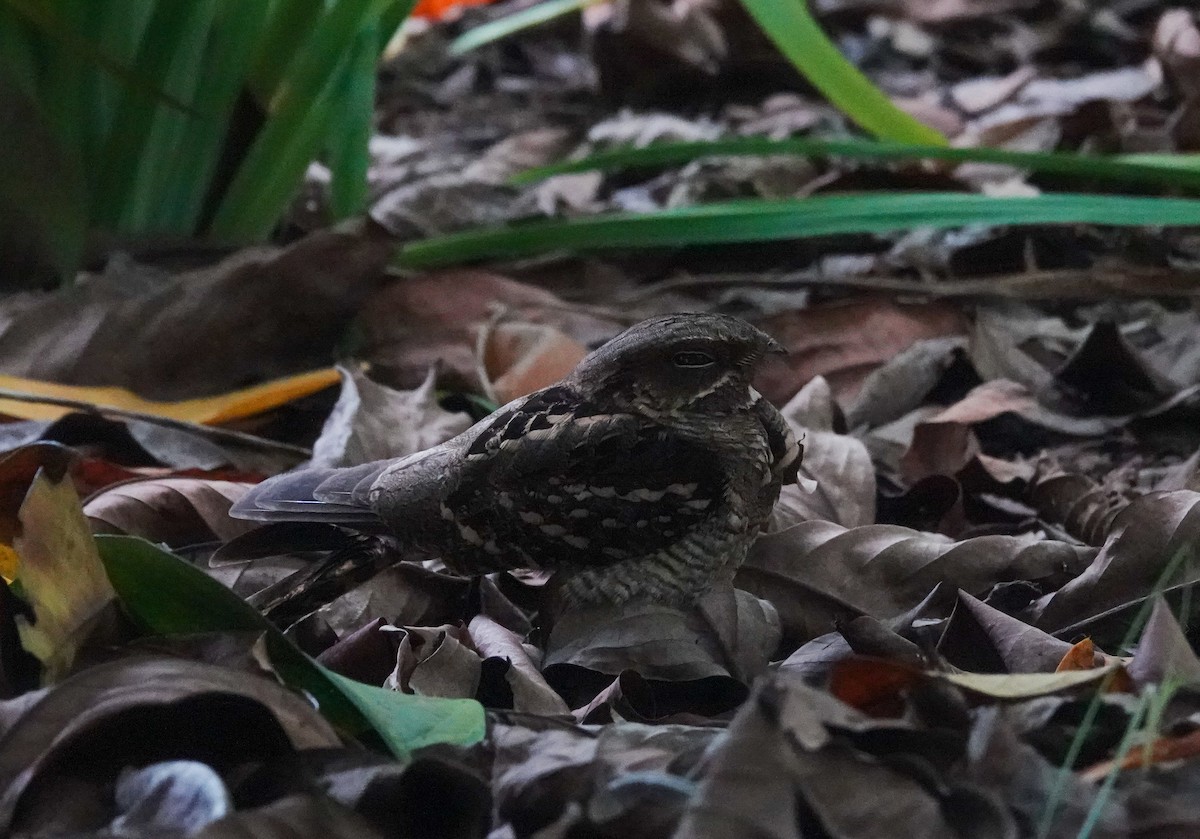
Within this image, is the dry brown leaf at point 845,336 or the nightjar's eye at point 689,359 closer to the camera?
the nightjar's eye at point 689,359

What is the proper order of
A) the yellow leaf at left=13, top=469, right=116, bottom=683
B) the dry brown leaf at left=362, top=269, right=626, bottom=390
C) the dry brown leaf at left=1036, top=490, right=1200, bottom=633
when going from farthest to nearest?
1. the dry brown leaf at left=362, top=269, right=626, bottom=390
2. the dry brown leaf at left=1036, top=490, right=1200, bottom=633
3. the yellow leaf at left=13, top=469, right=116, bottom=683

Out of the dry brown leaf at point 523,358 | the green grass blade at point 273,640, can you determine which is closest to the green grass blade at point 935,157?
the dry brown leaf at point 523,358

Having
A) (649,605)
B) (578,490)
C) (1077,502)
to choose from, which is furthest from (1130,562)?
(578,490)

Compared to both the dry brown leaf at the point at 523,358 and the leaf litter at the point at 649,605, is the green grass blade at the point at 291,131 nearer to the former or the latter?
the leaf litter at the point at 649,605

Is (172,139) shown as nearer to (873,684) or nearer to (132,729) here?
(132,729)

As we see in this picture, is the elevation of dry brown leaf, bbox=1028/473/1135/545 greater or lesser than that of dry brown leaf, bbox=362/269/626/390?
lesser

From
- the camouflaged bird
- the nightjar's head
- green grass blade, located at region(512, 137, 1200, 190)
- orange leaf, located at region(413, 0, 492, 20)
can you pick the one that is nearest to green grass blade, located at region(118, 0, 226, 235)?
green grass blade, located at region(512, 137, 1200, 190)

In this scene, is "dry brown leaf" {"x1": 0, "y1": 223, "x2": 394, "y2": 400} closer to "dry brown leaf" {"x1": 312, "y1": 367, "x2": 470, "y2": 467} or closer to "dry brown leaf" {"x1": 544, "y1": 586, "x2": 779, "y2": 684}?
"dry brown leaf" {"x1": 312, "y1": 367, "x2": 470, "y2": 467}
